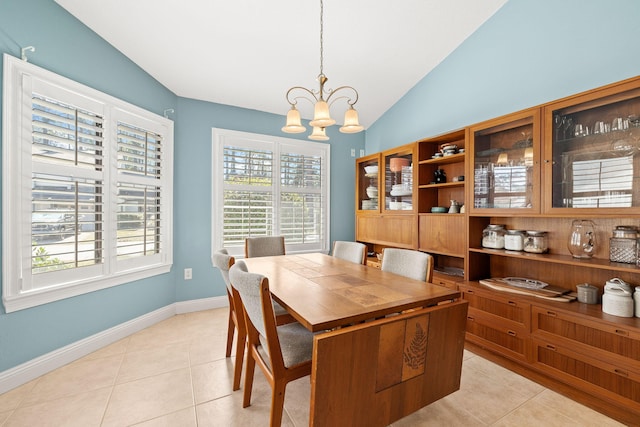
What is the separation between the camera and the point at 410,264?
2.07 metres

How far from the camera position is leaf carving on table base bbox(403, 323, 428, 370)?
1.34 metres

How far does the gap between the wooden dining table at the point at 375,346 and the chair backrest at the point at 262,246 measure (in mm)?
1338

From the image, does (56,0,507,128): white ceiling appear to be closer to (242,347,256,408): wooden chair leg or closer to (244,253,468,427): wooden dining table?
(244,253,468,427): wooden dining table

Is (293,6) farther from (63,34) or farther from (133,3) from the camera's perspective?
(63,34)

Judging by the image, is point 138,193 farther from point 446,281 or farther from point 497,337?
point 497,337

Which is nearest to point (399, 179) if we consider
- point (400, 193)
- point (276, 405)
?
point (400, 193)

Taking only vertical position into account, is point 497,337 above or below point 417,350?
below

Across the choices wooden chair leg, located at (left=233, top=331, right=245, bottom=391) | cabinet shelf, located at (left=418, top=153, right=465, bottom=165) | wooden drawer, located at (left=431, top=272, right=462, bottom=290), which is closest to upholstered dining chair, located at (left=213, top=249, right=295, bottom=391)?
wooden chair leg, located at (left=233, top=331, right=245, bottom=391)

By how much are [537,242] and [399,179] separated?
1563 mm

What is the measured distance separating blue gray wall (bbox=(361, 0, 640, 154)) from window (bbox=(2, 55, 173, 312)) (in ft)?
10.1

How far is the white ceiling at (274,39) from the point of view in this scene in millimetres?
2176

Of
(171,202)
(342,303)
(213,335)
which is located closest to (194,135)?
(171,202)

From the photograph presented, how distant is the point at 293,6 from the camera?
2.18m

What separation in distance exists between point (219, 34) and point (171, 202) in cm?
179
